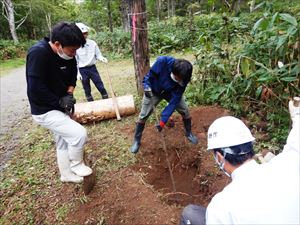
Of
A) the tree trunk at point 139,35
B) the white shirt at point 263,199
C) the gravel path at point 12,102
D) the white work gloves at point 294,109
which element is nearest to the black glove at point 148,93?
the tree trunk at point 139,35

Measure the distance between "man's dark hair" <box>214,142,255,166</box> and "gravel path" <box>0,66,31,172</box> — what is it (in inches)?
139

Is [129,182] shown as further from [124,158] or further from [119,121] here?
[119,121]

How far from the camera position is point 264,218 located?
122 cm

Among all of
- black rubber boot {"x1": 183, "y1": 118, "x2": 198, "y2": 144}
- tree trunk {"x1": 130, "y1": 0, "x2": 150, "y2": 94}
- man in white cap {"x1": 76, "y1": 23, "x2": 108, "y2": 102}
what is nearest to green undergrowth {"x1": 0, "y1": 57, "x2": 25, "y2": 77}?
man in white cap {"x1": 76, "y1": 23, "x2": 108, "y2": 102}

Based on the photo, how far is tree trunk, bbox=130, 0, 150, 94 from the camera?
4797 mm

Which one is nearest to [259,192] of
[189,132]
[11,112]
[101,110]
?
[189,132]

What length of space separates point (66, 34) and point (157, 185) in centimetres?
209

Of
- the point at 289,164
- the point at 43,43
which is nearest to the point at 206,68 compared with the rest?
the point at 43,43

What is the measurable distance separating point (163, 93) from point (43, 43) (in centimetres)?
169

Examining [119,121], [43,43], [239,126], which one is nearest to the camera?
[239,126]

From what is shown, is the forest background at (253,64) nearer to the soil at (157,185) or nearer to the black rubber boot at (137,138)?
the soil at (157,185)

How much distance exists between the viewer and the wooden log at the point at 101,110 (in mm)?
4801

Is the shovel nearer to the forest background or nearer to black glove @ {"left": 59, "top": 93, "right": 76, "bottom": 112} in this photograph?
black glove @ {"left": 59, "top": 93, "right": 76, "bottom": 112}

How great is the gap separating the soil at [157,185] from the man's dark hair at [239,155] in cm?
129
